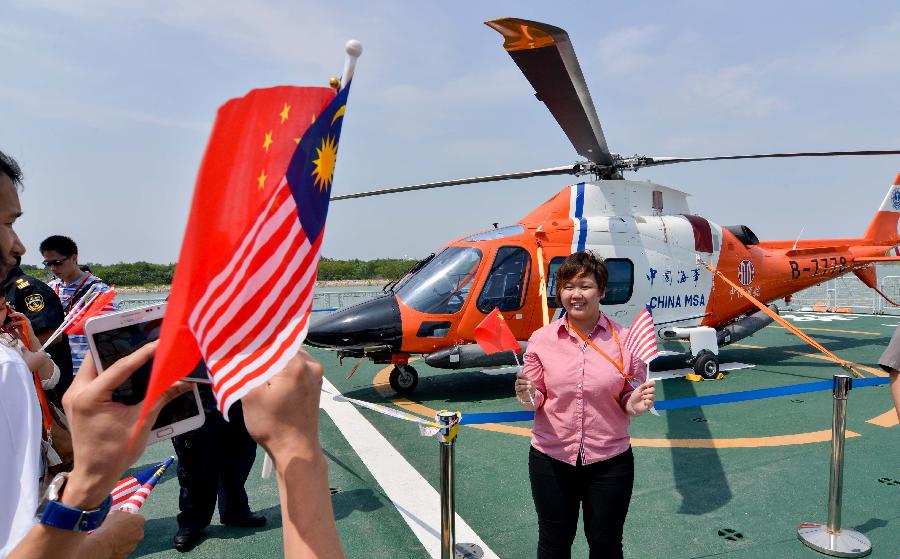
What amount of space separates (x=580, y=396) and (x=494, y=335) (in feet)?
6.06

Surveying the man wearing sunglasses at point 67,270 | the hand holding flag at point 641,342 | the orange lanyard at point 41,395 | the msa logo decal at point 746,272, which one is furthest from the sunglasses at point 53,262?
the msa logo decal at point 746,272

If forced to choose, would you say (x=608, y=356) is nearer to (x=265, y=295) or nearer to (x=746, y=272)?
(x=265, y=295)

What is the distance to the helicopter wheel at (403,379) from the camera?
6.96 meters

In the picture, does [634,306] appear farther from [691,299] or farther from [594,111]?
[594,111]

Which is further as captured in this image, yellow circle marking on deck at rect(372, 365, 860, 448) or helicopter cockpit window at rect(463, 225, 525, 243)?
helicopter cockpit window at rect(463, 225, 525, 243)

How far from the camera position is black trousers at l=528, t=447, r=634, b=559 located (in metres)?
2.41

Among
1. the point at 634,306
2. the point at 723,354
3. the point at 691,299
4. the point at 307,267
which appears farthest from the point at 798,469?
the point at 723,354

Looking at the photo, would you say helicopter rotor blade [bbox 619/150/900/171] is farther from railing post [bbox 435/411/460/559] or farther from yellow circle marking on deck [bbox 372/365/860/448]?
railing post [bbox 435/411/460/559]

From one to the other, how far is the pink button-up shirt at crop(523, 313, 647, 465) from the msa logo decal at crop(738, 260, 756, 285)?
656 centimetres

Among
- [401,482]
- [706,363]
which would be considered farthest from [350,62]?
[706,363]

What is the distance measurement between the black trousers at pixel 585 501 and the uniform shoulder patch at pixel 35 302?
380 cm

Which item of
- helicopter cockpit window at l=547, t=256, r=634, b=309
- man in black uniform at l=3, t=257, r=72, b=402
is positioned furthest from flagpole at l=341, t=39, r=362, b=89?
helicopter cockpit window at l=547, t=256, r=634, b=309

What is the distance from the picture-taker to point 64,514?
2.98 ft

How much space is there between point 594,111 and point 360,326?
11.6ft
